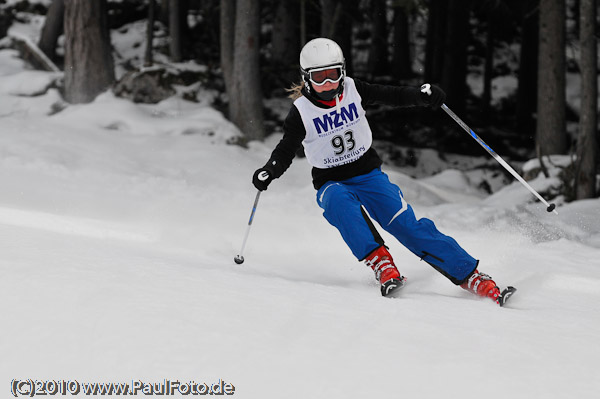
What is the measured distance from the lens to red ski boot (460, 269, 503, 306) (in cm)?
397

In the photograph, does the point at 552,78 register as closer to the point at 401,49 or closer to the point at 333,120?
the point at 333,120

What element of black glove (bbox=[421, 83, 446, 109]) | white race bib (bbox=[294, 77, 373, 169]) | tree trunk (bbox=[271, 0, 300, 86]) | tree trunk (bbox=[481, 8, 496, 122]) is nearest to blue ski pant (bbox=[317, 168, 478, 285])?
white race bib (bbox=[294, 77, 373, 169])

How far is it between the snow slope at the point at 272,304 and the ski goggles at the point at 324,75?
4.14ft

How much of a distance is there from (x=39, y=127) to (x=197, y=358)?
849cm

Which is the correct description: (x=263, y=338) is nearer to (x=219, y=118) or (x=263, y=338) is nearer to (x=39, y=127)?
(x=39, y=127)

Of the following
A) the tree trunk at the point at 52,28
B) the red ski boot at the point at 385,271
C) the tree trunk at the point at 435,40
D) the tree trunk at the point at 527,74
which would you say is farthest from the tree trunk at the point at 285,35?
the red ski boot at the point at 385,271

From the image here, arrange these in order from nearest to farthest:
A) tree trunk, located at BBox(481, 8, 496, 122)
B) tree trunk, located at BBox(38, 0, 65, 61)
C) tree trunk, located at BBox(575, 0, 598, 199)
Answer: tree trunk, located at BBox(575, 0, 598, 199) → tree trunk, located at BBox(38, 0, 65, 61) → tree trunk, located at BBox(481, 8, 496, 122)

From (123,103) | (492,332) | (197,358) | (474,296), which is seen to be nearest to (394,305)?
(492,332)

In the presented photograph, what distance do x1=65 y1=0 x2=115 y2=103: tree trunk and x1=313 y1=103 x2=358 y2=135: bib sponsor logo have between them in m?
9.59

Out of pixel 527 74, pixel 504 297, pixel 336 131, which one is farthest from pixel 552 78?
pixel 504 297

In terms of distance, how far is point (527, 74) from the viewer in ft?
59.9

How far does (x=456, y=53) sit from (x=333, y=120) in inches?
581

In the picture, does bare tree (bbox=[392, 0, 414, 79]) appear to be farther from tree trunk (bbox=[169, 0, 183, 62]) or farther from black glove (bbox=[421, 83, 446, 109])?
black glove (bbox=[421, 83, 446, 109])

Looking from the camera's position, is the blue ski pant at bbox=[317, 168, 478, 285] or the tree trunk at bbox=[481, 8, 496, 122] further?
the tree trunk at bbox=[481, 8, 496, 122]
